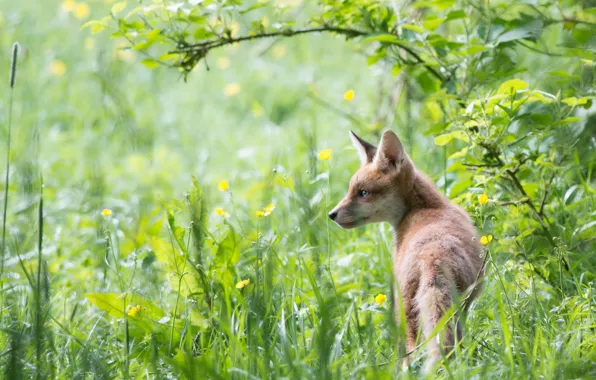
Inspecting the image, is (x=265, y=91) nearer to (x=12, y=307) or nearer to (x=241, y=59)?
(x=241, y=59)

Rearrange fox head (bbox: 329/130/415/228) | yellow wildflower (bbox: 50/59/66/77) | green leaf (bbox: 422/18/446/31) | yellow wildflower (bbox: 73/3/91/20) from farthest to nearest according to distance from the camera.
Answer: yellow wildflower (bbox: 73/3/91/20), yellow wildflower (bbox: 50/59/66/77), fox head (bbox: 329/130/415/228), green leaf (bbox: 422/18/446/31)

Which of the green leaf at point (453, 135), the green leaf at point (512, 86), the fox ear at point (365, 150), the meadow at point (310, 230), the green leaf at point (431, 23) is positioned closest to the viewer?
the meadow at point (310, 230)

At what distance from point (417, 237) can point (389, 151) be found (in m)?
0.63

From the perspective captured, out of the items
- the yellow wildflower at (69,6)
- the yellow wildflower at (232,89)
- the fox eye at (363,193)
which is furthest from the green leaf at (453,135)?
the yellow wildflower at (69,6)

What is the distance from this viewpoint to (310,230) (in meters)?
2.69

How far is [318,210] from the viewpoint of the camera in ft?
12.8

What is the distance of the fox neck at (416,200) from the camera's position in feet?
12.0

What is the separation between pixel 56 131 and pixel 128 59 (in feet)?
6.36

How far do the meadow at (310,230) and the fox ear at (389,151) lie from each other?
22 cm

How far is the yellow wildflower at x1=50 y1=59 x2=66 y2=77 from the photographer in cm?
796

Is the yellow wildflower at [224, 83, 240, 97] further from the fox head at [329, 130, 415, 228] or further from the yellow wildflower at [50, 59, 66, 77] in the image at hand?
the fox head at [329, 130, 415, 228]

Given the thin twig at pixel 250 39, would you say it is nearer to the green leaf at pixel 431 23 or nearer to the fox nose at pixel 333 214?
the green leaf at pixel 431 23

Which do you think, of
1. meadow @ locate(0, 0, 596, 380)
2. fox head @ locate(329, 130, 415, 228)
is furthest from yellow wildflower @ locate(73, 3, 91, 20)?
fox head @ locate(329, 130, 415, 228)

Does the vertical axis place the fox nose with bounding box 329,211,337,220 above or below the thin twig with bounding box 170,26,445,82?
below
